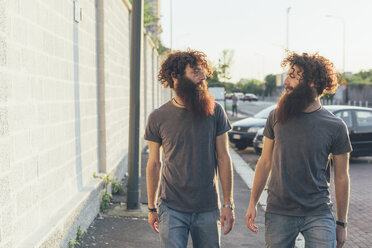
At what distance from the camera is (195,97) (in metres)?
3.23

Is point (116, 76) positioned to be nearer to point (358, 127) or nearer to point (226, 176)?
point (358, 127)

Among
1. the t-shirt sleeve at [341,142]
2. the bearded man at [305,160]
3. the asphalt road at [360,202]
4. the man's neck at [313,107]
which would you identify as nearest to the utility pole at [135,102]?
the asphalt road at [360,202]

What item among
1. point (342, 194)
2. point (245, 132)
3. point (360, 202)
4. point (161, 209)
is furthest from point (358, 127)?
point (161, 209)

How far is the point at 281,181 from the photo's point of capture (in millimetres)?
3104

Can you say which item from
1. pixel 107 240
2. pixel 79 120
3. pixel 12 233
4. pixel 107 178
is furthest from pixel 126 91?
pixel 12 233

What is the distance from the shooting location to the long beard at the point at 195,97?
10.5ft

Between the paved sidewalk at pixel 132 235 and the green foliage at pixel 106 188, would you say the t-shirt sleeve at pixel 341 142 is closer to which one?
the paved sidewalk at pixel 132 235

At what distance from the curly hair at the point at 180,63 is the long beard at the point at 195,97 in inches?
2.8

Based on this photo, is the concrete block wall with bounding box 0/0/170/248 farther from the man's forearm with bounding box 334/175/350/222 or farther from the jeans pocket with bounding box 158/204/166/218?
the man's forearm with bounding box 334/175/350/222

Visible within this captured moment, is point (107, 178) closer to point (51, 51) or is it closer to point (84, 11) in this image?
point (84, 11)

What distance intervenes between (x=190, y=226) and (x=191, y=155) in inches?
17.6

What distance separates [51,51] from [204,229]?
2566 millimetres

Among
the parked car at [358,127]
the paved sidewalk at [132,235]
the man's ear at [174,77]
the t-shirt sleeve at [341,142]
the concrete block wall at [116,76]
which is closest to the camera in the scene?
the t-shirt sleeve at [341,142]

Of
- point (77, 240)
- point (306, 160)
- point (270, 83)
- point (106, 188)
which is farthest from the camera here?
point (270, 83)
